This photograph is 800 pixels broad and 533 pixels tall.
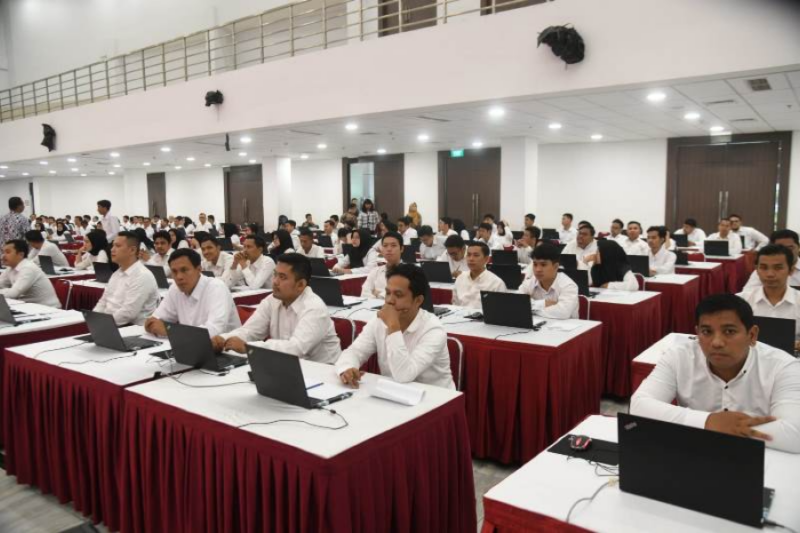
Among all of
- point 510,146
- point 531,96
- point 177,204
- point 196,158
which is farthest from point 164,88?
point 177,204

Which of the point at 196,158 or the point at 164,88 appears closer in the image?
the point at 164,88

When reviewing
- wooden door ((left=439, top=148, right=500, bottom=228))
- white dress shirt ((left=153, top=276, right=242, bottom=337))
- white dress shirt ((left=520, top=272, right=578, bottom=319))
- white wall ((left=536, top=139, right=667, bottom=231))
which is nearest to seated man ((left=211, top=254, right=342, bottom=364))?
white dress shirt ((left=153, top=276, right=242, bottom=337))

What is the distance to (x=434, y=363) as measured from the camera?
10.1ft

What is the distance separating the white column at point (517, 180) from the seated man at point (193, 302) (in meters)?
9.71

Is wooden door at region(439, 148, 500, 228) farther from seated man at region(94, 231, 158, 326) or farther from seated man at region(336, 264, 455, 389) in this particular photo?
seated man at region(336, 264, 455, 389)

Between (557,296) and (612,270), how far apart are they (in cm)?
154

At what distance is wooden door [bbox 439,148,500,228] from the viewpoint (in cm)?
1609

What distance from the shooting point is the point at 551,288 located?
15.9 ft

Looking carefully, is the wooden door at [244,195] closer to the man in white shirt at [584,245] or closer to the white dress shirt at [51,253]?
the white dress shirt at [51,253]

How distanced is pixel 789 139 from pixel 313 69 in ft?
33.6

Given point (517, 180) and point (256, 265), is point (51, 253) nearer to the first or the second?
point (256, 265)

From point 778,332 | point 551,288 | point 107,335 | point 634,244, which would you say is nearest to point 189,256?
point 107,335

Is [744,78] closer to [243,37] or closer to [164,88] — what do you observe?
[164,88]

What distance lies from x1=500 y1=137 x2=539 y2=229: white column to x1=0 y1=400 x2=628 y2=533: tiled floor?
966 centimetres
